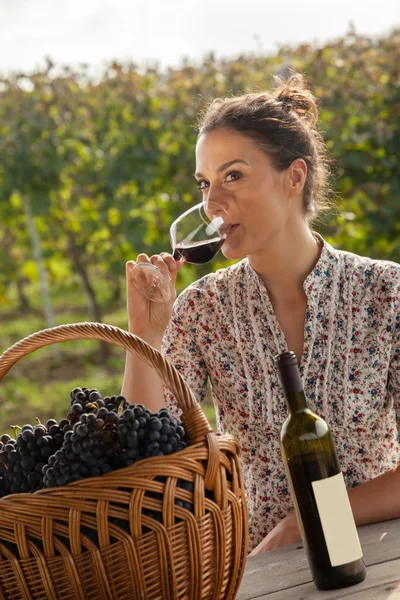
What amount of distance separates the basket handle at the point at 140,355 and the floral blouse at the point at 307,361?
76 centimetres

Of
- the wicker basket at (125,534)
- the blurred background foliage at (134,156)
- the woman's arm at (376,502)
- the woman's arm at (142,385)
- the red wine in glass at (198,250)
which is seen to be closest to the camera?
the wicker basket at (125,534)

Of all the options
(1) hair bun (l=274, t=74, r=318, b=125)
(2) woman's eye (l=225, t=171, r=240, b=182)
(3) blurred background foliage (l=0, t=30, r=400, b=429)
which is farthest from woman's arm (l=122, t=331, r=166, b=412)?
(3) blurred background foliage (l=0, t=30, r=400, b=429)

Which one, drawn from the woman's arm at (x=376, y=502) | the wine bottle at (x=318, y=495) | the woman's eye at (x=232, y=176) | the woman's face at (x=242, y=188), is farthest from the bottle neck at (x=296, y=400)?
the woman's eye at (x=232, y=176)

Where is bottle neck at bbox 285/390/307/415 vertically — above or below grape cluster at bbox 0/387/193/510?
below

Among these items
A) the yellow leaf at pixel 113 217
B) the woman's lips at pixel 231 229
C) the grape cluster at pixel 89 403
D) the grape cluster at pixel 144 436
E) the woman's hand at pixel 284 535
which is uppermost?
the yellow leaf at pixel 113 217

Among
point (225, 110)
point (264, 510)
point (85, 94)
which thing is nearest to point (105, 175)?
point (85, 94)

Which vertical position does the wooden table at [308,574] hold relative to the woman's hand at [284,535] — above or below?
above

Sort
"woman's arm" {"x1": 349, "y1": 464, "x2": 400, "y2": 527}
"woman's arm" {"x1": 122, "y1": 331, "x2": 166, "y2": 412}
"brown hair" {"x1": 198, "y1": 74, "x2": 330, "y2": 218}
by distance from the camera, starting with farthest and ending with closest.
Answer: "brown hair" {"x1": 198, "y1": 74, "x2": 330, "y2": 218} → "woman's arm" {"x1": 122, "y1": 331, "x2": 166, "y2": 412} → "woman's arm" {"x1": 349, "y1": 464, "x2": 400, "y2": 527}

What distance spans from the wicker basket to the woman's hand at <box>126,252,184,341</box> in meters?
0.75

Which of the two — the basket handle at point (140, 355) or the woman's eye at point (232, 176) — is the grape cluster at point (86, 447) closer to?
the basket handle at point (140, 355)

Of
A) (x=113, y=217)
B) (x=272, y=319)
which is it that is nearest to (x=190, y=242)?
(x=272, y=319)

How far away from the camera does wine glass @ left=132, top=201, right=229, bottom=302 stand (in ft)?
6.10

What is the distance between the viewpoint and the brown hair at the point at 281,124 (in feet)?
6.79

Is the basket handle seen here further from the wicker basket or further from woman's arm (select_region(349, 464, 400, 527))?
woman's arm (select_region(349, 464, 400, 527))
